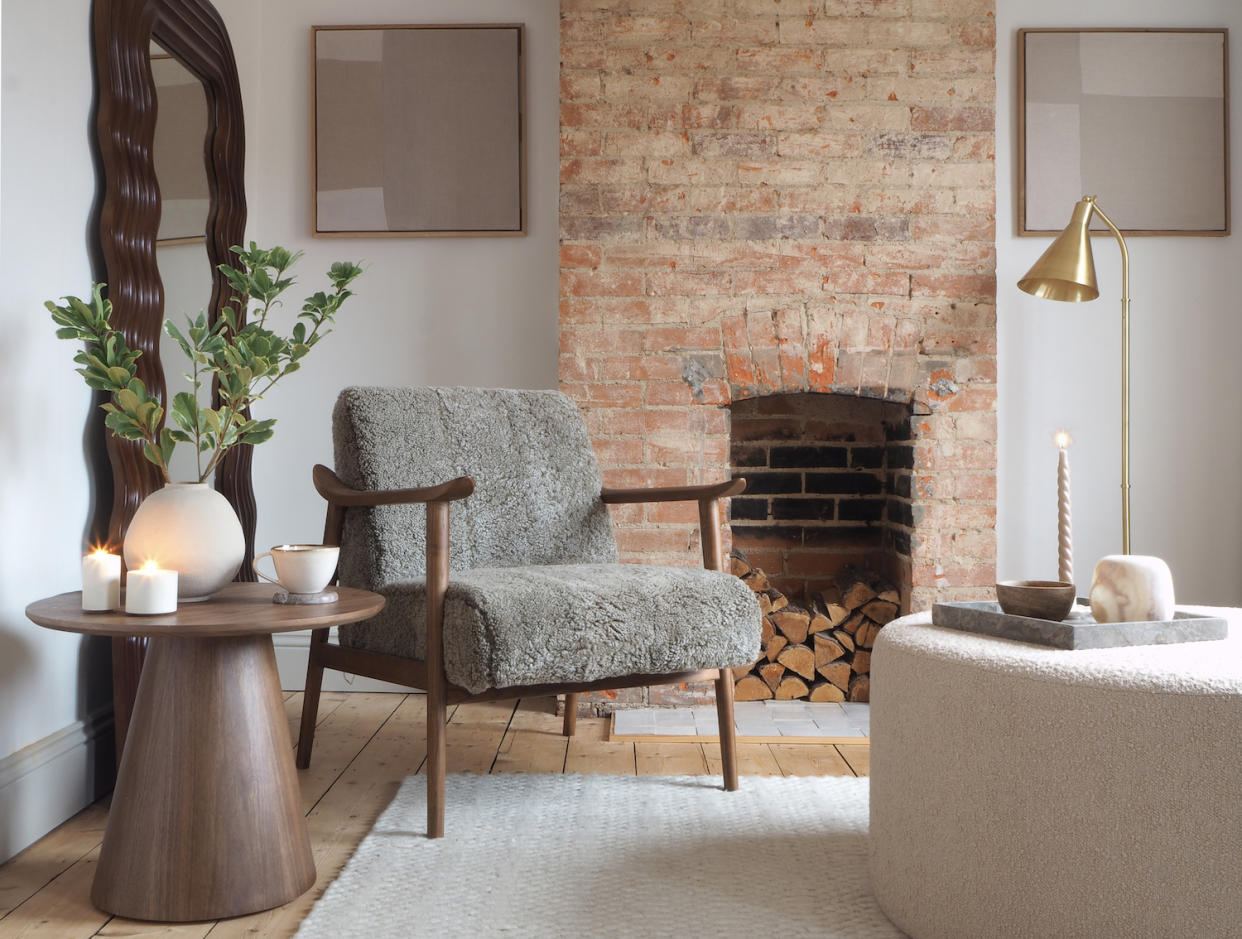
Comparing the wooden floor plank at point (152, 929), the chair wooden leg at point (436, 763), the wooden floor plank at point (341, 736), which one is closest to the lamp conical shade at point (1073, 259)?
Result: the chair wooden leg at point (436, 763)

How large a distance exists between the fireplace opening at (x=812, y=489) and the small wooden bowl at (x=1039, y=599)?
1738mm

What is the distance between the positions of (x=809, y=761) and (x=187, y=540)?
4.90ft

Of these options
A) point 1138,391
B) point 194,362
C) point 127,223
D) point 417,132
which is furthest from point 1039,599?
point 417,132

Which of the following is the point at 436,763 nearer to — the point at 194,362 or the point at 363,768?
the point at 363,768

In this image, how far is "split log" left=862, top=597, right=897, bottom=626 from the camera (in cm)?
314

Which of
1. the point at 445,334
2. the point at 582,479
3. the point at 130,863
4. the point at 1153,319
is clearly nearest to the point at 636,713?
the point at 582,479

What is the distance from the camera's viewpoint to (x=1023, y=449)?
3.28m

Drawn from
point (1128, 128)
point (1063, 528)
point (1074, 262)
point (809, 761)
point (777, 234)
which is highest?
point (1128, 128)

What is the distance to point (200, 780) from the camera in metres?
1.56

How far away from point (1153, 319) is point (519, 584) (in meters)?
2.37

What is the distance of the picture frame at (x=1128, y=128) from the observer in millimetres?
3242

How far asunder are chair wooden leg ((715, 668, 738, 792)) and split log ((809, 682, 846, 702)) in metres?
0.92

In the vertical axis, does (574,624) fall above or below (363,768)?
above

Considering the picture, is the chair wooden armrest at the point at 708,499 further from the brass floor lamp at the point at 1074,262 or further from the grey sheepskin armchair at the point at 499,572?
the brass floor lamp at the point at 1074,262
